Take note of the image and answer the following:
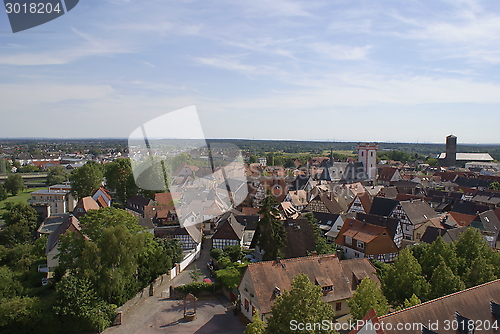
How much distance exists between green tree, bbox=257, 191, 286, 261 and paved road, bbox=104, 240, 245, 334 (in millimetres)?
3993

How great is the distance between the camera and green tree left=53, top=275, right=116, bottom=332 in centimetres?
1567

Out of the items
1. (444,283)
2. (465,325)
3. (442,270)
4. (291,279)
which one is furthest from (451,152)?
(465,325)

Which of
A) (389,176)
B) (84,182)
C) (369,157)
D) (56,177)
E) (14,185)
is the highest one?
(369,157)

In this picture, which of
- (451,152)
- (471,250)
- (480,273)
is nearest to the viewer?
(480,273)

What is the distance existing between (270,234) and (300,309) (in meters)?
10.7

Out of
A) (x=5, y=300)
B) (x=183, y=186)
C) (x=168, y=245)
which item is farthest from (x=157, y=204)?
(x=5, y=300)

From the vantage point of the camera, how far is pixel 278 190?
45094mm

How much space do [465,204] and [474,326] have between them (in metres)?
27.3

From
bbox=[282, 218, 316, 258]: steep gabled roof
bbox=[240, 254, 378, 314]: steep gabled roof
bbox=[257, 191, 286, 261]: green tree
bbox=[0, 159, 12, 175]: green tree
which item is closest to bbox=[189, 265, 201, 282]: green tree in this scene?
bbox=[257, 191, 286, 261]: green tree

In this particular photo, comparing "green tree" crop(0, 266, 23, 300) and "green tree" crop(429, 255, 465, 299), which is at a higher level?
"green tree" crop(429, 255, 465, 299)

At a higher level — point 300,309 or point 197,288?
point 300,309

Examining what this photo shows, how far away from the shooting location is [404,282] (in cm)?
1458

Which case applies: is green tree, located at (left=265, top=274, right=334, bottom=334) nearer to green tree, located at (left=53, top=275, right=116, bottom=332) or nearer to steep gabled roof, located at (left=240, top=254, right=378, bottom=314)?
steep gabled roof, located at (left=240, top=254, right=378, bottom=314)

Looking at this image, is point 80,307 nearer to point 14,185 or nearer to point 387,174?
point 14,185
